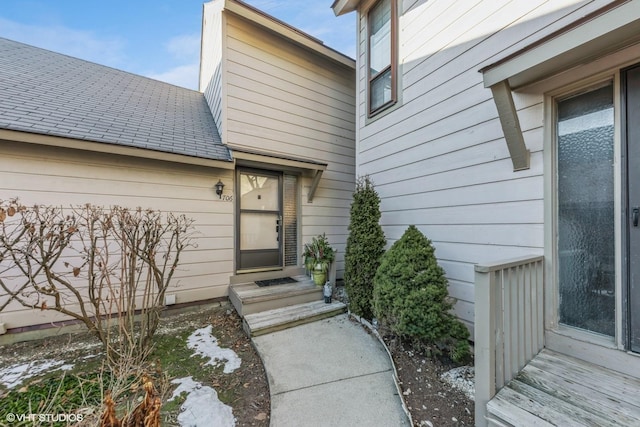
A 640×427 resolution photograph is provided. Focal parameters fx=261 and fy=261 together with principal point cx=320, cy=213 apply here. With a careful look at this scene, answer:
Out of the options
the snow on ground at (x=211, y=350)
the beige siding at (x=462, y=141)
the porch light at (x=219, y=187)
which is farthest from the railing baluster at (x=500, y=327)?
the porch light at (x=219, y=187)

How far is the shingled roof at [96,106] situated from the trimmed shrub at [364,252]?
2.44 metres

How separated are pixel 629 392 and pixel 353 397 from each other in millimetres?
1856

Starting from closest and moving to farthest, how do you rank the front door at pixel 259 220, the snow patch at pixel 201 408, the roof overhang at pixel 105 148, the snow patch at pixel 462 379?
the snow patch at pixel 201 408 → the snow patch at pixel 462 379 → the roof overhang at pixel 105 148 → the front door at pixel 259 220

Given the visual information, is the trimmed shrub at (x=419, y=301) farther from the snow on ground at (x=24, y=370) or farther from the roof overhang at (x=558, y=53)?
the snow on ground at (x=24, y=370)

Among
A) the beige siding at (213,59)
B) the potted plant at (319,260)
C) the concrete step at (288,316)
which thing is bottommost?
the concrete step at (288,316)

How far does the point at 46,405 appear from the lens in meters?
2.21

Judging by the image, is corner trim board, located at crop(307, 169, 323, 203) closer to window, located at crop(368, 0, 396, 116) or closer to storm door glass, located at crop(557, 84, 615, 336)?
window, located at crop(368, 0, 396, 116)

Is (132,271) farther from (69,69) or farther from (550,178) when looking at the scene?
(69,69)

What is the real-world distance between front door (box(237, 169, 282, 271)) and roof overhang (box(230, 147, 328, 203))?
0.24 metres

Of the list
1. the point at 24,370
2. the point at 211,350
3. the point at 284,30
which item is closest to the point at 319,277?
the point at 211,350

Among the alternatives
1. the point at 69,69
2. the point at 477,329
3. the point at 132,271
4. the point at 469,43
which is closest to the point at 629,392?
the point at 477,329

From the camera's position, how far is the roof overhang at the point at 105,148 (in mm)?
3133

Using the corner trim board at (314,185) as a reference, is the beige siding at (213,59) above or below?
above

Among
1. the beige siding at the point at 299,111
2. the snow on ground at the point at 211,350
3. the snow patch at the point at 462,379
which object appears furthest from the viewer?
the beige siding at the point at 299,111
